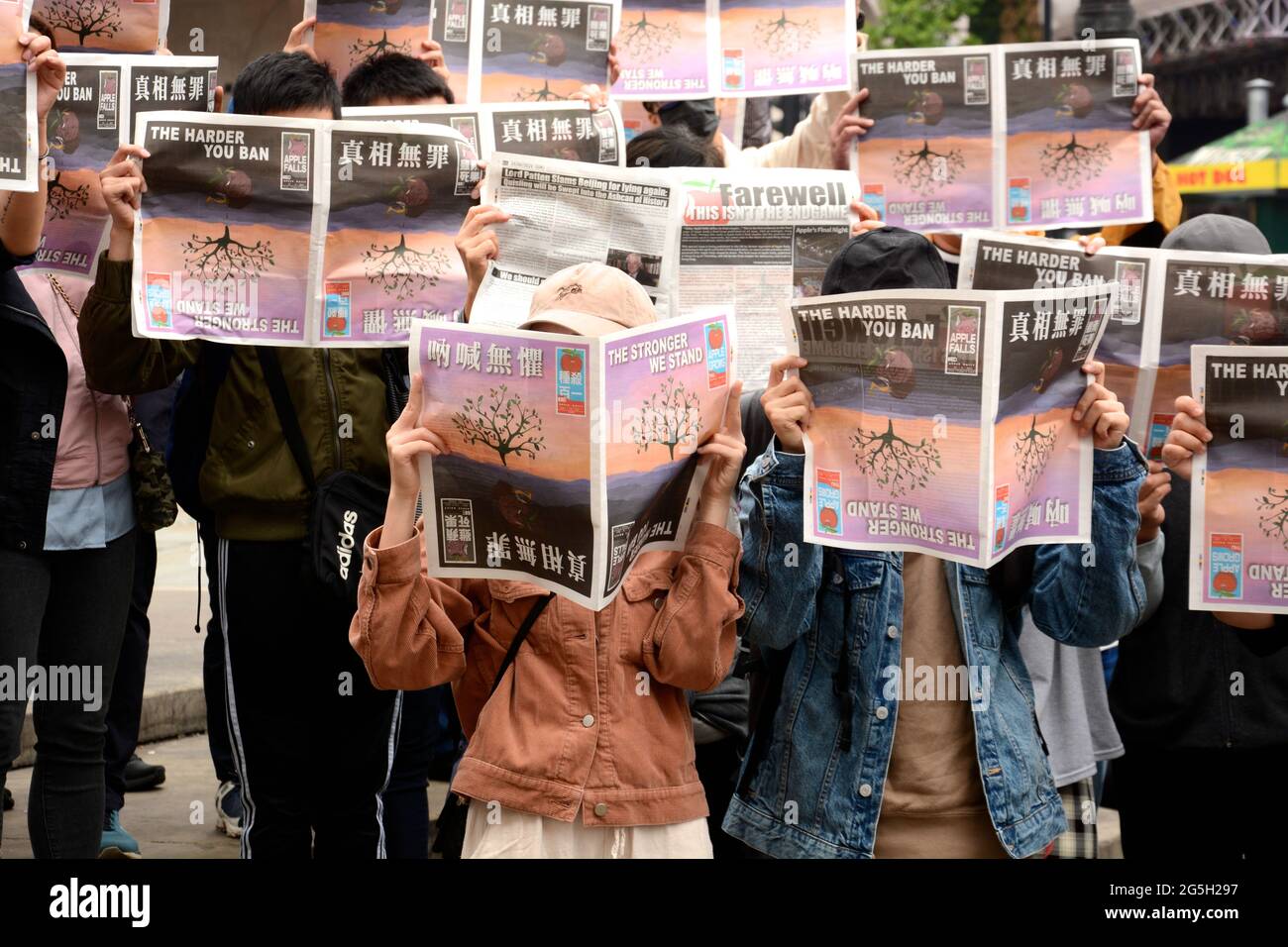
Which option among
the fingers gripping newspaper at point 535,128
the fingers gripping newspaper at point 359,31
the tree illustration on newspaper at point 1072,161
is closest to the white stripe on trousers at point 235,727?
the fingers gripping newspaper at point 535,128

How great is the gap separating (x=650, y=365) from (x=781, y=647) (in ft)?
2.07

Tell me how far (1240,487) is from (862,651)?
0.89 m

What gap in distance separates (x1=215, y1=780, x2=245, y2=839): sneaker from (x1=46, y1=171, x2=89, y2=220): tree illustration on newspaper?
2003mm

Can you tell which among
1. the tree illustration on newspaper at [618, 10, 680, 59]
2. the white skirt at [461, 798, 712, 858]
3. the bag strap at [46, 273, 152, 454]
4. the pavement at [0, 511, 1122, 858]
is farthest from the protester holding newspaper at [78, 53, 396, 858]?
the tree illustration on newspaper at [618, 10, 680, 59]

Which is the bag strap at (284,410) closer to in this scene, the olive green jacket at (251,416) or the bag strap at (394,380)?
the olive green jacket at (251,416)

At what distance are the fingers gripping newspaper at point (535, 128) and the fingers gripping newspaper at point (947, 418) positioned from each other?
151 cm

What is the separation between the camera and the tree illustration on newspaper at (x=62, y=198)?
14.1 ft

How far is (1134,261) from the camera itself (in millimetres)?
4094

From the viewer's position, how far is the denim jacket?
3.23m

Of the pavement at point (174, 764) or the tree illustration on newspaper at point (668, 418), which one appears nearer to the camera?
the tree illustration on newspaper at point (668, 418)

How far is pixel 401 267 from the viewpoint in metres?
4.09

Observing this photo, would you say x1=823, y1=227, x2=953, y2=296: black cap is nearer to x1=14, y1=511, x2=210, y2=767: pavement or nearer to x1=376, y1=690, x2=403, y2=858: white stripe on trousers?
x1=376, y1=690, x2=403, y2=858: white stripe on trousers

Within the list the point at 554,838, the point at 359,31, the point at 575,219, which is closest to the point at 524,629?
the point at 554,838

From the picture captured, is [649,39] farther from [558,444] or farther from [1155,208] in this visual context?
[558,444]
